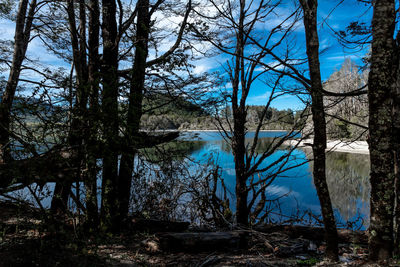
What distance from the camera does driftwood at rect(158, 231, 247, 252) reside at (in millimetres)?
4020

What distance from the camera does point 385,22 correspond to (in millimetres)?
2865

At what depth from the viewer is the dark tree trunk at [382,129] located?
2.82m

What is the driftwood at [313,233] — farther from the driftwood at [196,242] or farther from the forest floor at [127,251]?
the driftwood at [196,242]

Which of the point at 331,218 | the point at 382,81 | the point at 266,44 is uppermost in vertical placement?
the point at 266,44

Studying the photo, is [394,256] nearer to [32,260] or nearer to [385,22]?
[385,22]

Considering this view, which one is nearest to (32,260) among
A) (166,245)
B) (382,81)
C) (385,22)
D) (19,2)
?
(166,245)

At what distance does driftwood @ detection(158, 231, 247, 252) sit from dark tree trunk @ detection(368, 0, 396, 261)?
7.11 feet

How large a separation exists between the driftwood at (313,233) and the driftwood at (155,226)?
5.85 ft

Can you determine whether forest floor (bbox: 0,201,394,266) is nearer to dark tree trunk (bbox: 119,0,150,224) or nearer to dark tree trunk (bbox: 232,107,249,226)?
dark tree trunk (bbox: 232,107,249,226)

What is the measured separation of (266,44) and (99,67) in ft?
13.0

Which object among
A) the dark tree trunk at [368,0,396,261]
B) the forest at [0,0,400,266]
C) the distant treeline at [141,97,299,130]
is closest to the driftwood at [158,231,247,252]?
the forest at [0,0,400,266]

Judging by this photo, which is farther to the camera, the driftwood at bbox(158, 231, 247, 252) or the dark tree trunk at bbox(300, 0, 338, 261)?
the driftwood at bbox(158, 231, 247, 252)

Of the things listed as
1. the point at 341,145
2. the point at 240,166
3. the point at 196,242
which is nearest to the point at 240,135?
the point at 240,166

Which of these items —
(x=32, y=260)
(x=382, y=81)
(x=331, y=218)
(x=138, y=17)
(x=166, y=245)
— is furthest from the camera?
(x=138, y=17)
